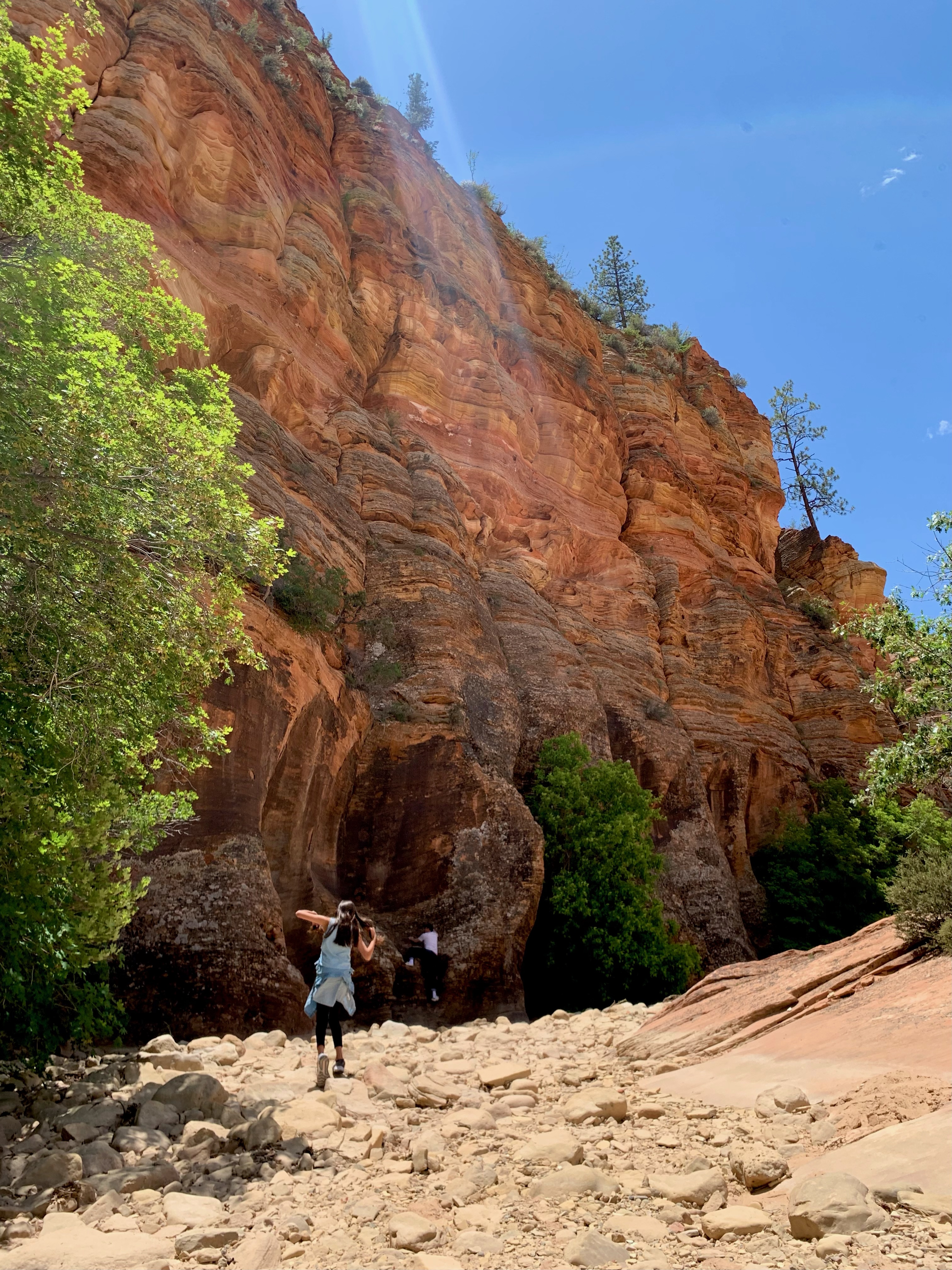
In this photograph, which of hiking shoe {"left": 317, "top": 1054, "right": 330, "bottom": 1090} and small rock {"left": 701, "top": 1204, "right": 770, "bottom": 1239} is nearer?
small rock {"left": 701, "top": 1204, "right": 770, "bottom": 1239}

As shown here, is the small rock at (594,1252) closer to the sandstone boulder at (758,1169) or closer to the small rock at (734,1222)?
the small rock at (734,1222)

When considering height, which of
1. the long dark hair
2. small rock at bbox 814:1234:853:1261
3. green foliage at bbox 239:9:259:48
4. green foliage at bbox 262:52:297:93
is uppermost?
green foliage at bbox 239:9:259:48

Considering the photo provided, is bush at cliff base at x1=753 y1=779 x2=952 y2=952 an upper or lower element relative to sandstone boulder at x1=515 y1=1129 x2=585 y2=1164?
lower

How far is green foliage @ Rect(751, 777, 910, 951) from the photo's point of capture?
98.6 ft

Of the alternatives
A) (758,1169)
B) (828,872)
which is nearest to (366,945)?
(758,1169)

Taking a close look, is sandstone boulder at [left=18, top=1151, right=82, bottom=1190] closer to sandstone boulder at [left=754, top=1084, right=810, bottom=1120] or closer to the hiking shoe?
the hiking shoe

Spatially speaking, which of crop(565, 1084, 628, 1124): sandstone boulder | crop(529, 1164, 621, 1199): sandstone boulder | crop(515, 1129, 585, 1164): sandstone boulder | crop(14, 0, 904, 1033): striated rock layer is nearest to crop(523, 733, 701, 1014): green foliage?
crop(14, 0, 904, 1033): striated rock layer

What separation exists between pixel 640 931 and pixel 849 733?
22.1 meters

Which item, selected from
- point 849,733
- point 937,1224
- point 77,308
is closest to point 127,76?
point 77,308

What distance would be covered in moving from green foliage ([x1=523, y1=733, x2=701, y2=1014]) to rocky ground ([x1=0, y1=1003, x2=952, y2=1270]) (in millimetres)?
12858

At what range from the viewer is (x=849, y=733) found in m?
38.4

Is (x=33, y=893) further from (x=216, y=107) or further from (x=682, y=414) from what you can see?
(x=682, y=414)

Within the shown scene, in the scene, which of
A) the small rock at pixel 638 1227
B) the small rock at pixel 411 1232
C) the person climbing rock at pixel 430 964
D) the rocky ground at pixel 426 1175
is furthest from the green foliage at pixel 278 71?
the small rock at pixel 638 1227

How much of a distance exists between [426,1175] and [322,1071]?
2733 millimetres
